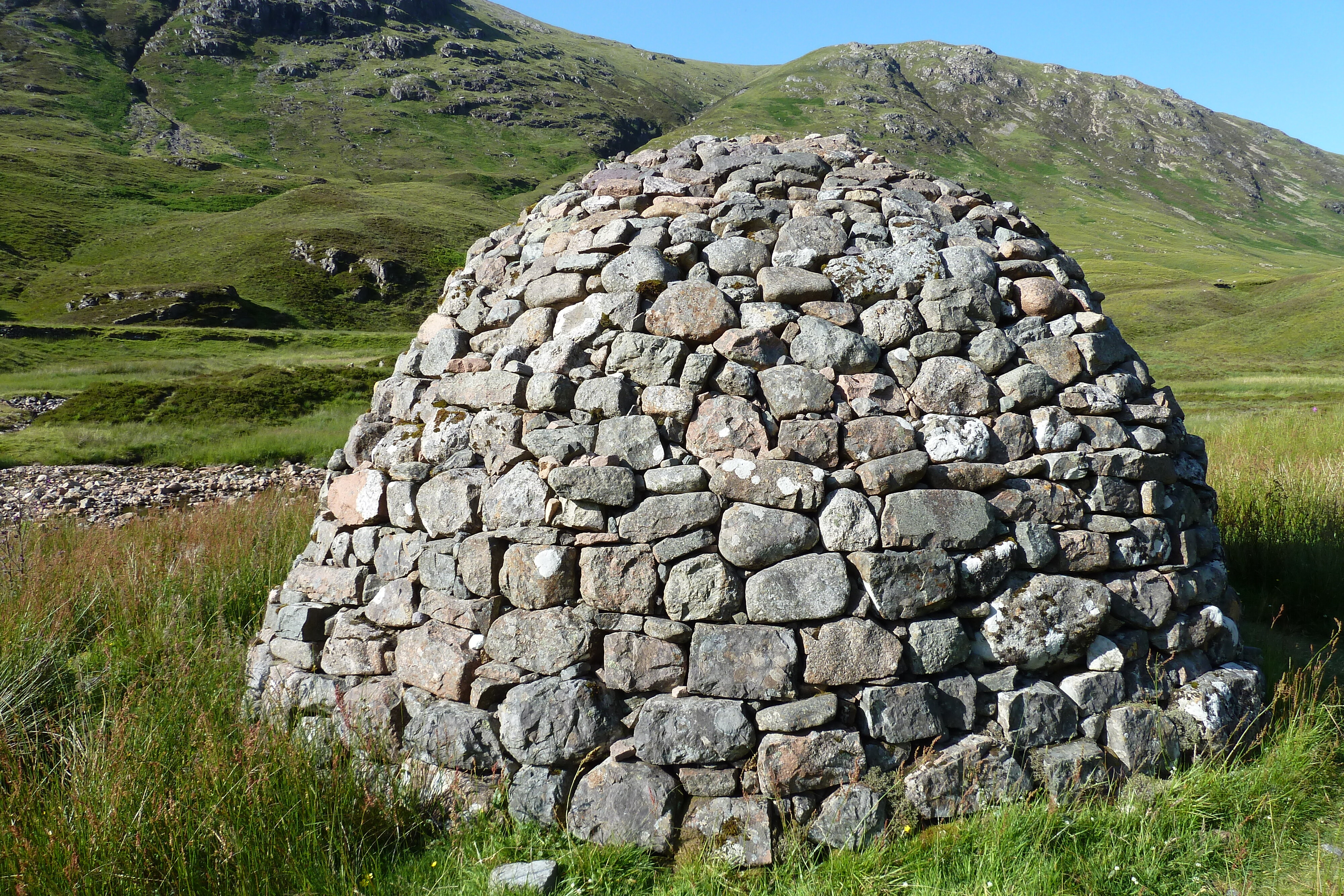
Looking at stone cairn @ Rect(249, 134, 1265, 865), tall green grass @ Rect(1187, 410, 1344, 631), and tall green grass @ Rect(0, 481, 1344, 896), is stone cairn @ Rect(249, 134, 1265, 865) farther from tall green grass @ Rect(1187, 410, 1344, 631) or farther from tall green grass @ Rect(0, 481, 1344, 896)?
tall green grass @ Rect(1187, 410, 1344, 631)

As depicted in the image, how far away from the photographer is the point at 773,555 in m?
3.44

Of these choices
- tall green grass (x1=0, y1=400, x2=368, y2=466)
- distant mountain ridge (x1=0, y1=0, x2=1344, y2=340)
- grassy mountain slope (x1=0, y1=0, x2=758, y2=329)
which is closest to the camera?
tall green grass (x1=0, y1=400, x2=368, y2=466)

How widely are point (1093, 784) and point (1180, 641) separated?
962 millimetres

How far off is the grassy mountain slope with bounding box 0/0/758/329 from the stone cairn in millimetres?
5183

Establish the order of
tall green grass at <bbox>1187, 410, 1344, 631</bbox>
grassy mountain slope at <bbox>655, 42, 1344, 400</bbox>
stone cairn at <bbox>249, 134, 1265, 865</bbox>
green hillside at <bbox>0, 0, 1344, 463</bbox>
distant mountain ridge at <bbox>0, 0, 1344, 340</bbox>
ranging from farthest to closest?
distant mountain ridge at <bbox>0, 0, 1344, 340</bbox> → grassy mountain slope at <bbox>655, 42, 1344, 400</bbox> → green hillside at <bbox>0, 0, 1344, 463</bbox> → tall green grass at <bbox>1187, 410, 1344, 631</bbox> → stone cairn at <bbox>249, 134, 1265, 865</bbox>

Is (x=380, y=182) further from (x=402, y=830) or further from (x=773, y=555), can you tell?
(x=773, y=555)

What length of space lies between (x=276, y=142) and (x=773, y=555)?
495 ft

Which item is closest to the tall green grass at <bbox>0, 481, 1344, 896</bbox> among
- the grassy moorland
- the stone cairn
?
the grassy moorland

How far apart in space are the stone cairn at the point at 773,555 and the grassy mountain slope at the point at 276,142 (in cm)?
518

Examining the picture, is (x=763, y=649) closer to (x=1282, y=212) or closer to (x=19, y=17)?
(x=19, y=17)

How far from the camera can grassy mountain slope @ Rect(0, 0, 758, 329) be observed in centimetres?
6356

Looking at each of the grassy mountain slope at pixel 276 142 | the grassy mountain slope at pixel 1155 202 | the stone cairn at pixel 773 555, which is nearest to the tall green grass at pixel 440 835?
the stone cairn at pixel 773 555

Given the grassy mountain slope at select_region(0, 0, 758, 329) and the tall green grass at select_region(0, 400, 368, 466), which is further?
the grassy mountain slope at select_region(0, 0, 758, 329)

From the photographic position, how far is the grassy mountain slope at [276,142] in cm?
6356
